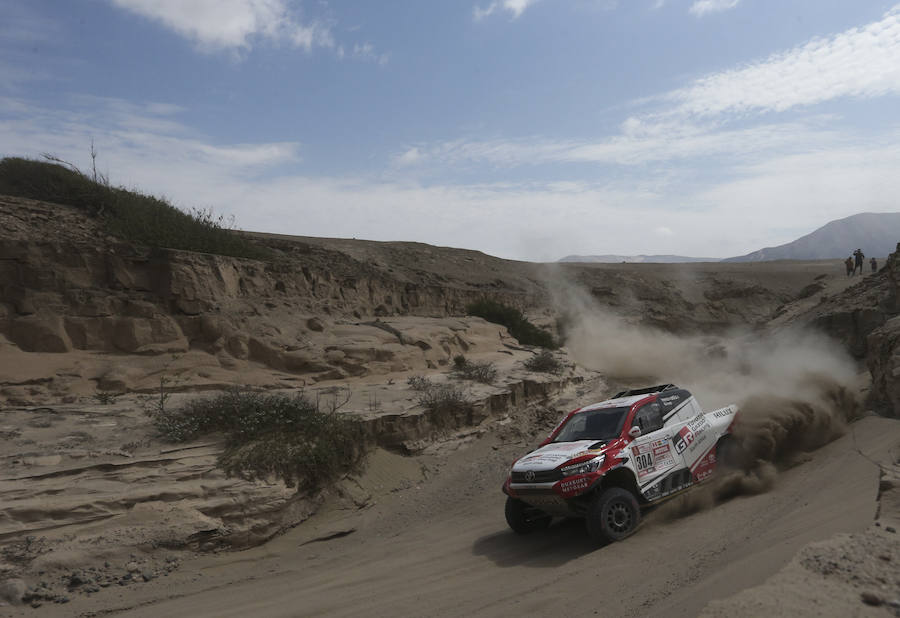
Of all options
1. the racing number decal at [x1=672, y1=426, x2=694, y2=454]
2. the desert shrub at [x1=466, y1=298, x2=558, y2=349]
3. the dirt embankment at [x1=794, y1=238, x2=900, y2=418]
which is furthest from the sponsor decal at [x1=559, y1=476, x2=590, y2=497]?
the desert shrub at [x1=466, y1=298, x2=558, y2=349]

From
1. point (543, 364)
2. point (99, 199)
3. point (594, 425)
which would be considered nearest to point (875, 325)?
point (543, 364)

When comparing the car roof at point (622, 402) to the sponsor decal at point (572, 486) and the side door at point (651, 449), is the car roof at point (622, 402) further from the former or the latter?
the sponsor decal at point (572, 486)

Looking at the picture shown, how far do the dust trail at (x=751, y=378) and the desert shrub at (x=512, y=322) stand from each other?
233cm

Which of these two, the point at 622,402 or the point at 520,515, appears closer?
the point at 520,515

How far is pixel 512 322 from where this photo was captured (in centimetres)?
2475

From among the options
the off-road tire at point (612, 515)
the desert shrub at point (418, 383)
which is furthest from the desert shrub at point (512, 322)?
the off-road tire at point (612, 515)

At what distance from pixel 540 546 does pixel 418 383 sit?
272 inches

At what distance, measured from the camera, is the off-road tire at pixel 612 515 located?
7441mm

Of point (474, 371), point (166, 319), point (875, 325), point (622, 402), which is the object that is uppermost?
point (166, 319)

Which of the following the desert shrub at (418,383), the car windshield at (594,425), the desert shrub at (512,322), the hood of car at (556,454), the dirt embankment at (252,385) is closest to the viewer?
the dirt embankment at (252,385)

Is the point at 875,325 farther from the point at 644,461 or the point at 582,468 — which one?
the point at 582,468

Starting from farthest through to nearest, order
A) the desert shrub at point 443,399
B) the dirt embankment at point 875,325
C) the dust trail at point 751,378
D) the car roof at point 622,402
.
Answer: the desert shrub at point 443,399 < the dirt embankment at point 875,325 < the dust trail at point 751,378 < the car roof at point 622,402

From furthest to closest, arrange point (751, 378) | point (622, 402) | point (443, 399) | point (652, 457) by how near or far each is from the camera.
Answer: point (751, 378) < point (443, 399) < point (622, 402) < point (652, 457)

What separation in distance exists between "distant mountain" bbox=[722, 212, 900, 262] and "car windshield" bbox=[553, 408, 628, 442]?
97.4m
